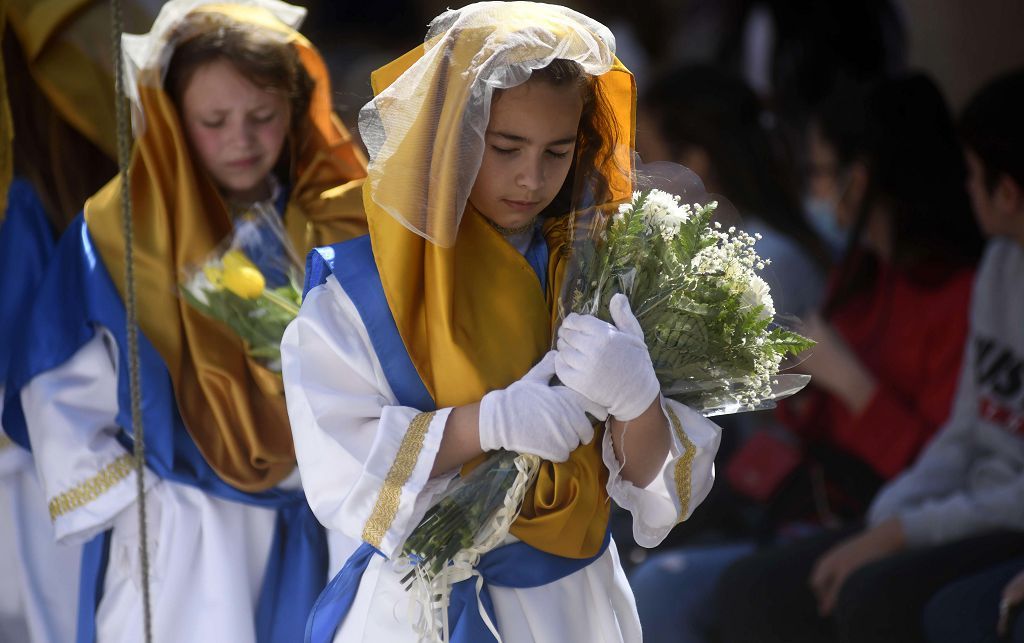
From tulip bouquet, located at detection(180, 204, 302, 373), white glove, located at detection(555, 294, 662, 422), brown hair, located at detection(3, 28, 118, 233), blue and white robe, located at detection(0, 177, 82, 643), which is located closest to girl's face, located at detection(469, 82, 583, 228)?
white glove, located at detection(555, 294, 662, 422)

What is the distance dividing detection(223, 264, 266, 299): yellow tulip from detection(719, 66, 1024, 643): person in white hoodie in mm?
1870

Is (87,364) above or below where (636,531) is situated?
below

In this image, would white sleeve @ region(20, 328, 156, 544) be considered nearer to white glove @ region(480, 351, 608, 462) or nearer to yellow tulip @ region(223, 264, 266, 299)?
yellow tulip @ region(223, 264, 266, 299)

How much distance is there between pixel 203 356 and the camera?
3.27 m

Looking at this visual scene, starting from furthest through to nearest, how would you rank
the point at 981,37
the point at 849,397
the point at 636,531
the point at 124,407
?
the point at 981,37, the point at 849,397, the point at 124,407, the point at 636,531

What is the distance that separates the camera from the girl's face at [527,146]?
2451 millimetres

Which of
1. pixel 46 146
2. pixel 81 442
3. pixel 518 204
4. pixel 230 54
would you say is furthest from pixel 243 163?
pixel 518 204

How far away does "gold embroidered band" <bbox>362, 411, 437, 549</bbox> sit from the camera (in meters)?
2.35

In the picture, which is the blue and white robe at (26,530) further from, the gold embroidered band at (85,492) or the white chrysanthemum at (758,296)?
the white chrysanthemum at (758,296)

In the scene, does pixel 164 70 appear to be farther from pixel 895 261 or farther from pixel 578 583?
pixel 895 261

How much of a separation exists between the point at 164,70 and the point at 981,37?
11.4 feet

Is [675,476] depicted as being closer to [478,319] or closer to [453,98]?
[478,319]

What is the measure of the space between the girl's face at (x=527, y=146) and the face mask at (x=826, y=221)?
2.98 m

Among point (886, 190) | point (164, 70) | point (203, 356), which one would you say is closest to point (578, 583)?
point (203, 356)
